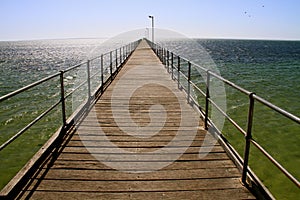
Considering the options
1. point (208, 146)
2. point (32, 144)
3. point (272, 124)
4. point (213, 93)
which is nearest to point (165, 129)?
point (208, 146)

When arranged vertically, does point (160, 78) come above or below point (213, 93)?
above

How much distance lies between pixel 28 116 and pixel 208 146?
8630 millimetres

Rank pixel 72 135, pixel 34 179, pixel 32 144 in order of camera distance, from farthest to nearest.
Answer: pixel 32 144 → pixel 72 135 → pixel 34 179

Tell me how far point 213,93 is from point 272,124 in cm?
566

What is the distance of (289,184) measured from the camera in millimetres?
5902

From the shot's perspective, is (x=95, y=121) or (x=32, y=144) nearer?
(x=95, y=121)

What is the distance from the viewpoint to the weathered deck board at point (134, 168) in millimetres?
3238

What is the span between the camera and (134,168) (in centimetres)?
384

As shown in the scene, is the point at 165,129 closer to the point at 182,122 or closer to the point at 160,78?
the point at 182,122

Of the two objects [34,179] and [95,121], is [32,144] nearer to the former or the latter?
[95,121]

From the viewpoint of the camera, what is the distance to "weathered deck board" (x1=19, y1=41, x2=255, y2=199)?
324cm

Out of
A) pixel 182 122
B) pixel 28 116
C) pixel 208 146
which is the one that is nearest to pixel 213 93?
pixel 28 116

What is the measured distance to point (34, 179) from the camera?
3.47 m

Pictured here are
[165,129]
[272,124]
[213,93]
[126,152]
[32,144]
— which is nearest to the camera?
[126,152]
